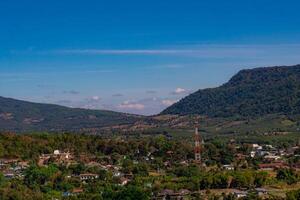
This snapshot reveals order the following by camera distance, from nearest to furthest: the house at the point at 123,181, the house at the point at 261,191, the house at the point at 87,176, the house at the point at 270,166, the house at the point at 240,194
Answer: the house at the point at 240,194 < the house at the point at 261,191 < the house at the point at 123,181 < the house at the point at 87,176 < the house at the point at 270,166

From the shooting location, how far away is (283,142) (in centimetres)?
8844

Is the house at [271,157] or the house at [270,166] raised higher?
the house at [271,157]

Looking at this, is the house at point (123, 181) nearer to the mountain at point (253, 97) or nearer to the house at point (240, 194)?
the house at point (240, 194)

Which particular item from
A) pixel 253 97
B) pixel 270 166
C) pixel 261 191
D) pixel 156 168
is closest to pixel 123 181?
pixel 156 168

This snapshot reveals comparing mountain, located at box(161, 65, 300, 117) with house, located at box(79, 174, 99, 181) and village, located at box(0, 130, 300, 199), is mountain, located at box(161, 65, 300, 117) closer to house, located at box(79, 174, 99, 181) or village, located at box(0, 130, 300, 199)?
village, located at box(0, 130, 300, 199)

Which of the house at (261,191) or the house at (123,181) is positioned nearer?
the house at (261,191)

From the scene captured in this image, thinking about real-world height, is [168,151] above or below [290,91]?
below

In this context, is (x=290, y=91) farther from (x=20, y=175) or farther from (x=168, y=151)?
(x=20, y=175)

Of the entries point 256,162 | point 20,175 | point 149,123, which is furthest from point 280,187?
point 149,123

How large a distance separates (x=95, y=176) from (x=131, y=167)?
4.44 m

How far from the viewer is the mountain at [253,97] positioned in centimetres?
14312

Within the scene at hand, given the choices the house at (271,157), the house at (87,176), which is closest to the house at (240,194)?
the house at (87,176)

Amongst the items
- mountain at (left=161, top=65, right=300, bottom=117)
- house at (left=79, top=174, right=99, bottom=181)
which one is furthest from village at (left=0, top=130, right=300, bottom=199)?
mountain at (left=161, top=65, right=300, bottom=117)

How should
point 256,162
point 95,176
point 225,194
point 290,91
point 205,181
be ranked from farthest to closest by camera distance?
point 290,91
point 256,162
point 95,176
point 205,181
point 225,194
